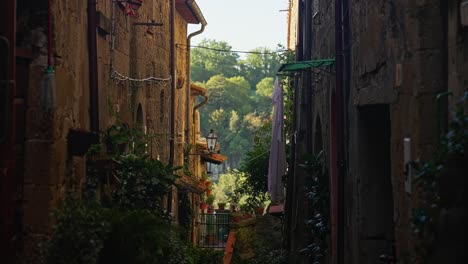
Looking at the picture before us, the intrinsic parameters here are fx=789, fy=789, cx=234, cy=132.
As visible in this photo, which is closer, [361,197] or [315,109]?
[361,197]

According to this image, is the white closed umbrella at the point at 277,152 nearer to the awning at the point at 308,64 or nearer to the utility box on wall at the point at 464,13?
the awning at the point at 308,64

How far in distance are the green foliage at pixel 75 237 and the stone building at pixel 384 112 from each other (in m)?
2.33

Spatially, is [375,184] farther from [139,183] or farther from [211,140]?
[211,140]

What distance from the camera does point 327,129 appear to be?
9742 millimetres

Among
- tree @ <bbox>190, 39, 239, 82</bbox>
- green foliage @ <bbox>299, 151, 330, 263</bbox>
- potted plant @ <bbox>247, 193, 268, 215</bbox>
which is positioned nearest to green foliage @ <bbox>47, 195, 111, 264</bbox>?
green foliage @ <bbox>299, 151, 330, 263</bbox>

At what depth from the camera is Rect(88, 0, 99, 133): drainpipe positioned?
8039mm

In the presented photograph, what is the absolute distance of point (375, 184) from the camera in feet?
23.2

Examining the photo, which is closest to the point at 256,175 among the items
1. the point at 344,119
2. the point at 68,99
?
the point at 344,119

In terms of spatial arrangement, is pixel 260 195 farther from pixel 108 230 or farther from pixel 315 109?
pixel 108 230

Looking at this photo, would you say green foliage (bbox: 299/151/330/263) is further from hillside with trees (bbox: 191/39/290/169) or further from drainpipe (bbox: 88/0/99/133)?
hillside with trees (bbox: 191/39/290/169)

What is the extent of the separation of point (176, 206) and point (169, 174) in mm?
6451

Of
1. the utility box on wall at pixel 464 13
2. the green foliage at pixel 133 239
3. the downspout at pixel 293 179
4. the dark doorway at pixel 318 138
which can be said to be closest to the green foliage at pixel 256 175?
the downspout at pixel 293 179

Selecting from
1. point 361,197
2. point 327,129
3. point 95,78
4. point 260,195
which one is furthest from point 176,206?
point 361,197

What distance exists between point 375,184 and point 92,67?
3103 millimetres
